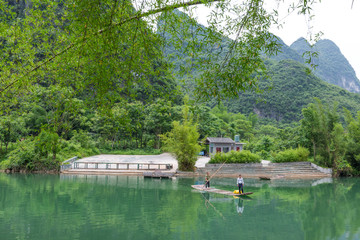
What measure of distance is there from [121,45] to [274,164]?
55.5ft

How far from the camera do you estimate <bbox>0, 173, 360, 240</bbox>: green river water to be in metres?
6.43

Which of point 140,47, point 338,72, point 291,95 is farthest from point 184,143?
point 338,72

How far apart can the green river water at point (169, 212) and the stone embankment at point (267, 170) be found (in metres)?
3.60

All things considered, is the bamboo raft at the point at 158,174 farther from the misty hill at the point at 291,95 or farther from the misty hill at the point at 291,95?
the misty hill at the point at 291,95

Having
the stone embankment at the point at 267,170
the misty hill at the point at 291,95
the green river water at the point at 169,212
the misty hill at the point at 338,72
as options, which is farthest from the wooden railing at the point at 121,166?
the misty hill at the point at 338,72

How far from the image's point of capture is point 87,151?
74.3 feet

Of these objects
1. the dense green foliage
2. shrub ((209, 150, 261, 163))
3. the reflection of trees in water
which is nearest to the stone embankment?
shrub ((209, 150, 261, 163))

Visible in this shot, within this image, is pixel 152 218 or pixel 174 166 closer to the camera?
pixel 152 218

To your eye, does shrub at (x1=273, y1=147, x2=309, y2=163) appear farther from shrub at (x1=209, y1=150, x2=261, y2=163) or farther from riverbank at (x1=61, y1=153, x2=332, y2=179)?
shrub at (x1=209, y1=150, x2=261, y2=163)

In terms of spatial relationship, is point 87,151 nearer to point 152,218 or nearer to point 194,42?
point 152,218

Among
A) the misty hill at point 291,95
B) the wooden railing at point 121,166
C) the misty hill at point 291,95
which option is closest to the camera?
the wooden railing at point 121,166

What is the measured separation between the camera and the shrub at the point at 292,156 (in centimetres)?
1772

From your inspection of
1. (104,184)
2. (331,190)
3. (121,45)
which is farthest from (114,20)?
(331,190)

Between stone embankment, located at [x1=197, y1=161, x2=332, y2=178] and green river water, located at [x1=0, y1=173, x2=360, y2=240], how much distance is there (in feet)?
11.8
